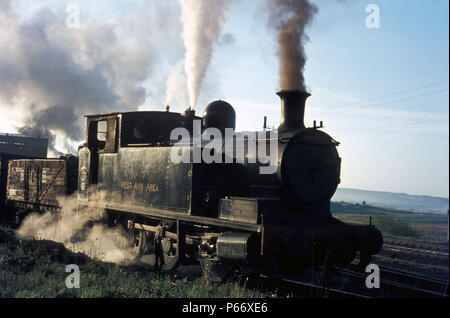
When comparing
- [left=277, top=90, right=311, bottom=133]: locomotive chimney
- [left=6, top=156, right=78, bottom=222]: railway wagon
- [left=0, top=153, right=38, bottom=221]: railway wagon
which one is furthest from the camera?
[left=0, top=153, right=38, bottom=221]: railway wagon

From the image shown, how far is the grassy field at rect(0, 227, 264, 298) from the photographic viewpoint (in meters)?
6.14

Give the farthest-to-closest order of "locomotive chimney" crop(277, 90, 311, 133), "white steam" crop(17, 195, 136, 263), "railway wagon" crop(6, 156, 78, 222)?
"railway wagon" crop(6, 156, 78, 222) → "white steam" crop(17, 195, 136, 263) → "locomotive chimney" crop(277, 90, 311, 133)

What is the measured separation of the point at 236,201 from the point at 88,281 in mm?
2652

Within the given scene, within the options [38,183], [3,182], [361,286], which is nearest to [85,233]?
[38,183]

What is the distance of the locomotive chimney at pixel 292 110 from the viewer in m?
7.27

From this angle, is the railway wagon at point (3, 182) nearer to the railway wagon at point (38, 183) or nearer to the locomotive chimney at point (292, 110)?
the railway wagon at point (38, 183)

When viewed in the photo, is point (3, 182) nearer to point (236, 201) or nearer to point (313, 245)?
point (236, 201)

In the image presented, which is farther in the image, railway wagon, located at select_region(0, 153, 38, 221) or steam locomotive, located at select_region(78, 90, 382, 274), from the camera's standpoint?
railway wagon, located at select_region(0, 153, 38, 221)

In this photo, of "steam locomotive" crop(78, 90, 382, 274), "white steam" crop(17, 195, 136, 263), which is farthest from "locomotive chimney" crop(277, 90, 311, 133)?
"white steam" crop(17, 195, 136, 263)

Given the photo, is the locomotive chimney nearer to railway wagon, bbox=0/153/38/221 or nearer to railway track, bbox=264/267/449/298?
railway track, bbox=264/267/449/298

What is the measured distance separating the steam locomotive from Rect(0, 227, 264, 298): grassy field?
47 centimetres

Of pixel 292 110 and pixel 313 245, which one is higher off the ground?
pixel 292 110

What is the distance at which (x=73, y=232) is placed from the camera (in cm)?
1052

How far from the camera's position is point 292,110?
24.0 feet
